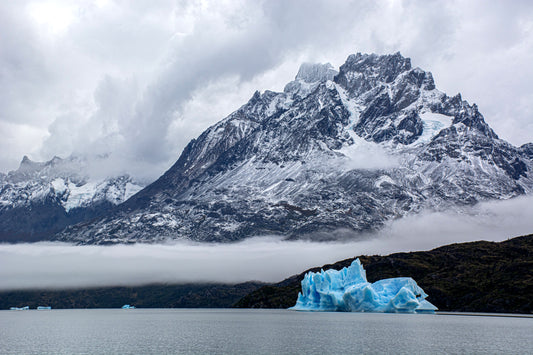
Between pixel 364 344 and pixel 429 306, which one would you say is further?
pixel 429 306

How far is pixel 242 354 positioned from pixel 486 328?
68421mm

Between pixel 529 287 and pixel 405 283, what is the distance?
48879 millimetres

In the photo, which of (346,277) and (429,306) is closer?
(429,306)

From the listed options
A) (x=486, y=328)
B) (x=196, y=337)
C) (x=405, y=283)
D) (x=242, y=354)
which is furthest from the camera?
(x=405, y=283)

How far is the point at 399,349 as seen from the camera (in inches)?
3167

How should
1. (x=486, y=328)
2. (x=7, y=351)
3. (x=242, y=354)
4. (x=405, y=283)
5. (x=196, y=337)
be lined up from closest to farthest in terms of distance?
(x=242, y=354) < (x=7, y=351) < (x=196, y=337) < (x=486, y=328) < (x=405, y=283)

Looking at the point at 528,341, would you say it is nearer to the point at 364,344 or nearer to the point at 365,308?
the point at 364,344

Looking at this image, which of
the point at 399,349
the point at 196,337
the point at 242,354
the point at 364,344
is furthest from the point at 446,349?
the point at 196,337

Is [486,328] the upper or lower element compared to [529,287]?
lower

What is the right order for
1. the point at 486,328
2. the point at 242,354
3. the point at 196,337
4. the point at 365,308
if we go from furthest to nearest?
the point at 365,308 → the point at 486,328 → the point at 196,337 → the point at 242,354

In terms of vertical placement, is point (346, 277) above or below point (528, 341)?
above

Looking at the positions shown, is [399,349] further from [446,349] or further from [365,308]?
[365,308]

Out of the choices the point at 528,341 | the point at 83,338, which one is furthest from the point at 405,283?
the point at 83,338

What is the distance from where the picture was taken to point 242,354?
75938 mm
